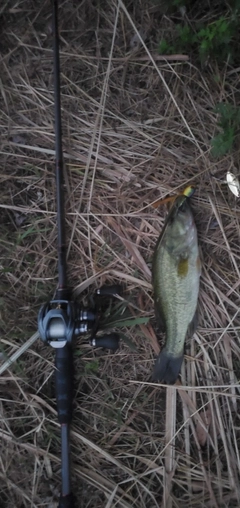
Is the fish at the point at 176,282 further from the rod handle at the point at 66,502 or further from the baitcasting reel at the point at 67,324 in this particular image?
the rod handle at the point at 66,502

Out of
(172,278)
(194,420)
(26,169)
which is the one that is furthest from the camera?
(26,169)

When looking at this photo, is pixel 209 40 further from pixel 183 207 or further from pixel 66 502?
pixel 66 502

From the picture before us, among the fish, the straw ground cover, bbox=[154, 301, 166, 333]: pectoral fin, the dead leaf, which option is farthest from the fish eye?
the dead leaf

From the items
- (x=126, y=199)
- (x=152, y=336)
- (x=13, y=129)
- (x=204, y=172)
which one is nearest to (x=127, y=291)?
(x=152, y=336)

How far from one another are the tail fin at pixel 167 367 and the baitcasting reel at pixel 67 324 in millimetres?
249

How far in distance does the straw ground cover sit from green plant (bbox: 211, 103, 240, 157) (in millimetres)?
131

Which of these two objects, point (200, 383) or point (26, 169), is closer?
point (200, 383)

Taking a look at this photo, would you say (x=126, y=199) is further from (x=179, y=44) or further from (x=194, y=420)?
(x=194, y=420)

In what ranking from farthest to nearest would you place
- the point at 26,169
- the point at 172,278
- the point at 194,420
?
the point at 26,169 < the point at 194,420 < the point at 172,278

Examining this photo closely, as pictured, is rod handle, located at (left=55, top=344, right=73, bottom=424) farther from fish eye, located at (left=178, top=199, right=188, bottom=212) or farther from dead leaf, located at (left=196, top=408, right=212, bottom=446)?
fish eye, located at (left=178, top=199, right=188, bottom=212)

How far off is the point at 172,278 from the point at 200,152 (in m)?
0.72

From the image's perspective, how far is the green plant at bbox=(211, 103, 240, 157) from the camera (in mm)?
2242

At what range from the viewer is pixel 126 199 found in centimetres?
248

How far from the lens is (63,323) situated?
2195 millimetres
